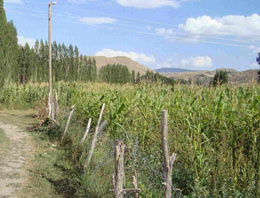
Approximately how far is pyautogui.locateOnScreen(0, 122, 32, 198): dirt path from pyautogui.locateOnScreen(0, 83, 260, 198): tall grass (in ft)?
4.12

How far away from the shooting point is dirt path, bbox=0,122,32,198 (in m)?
6.63

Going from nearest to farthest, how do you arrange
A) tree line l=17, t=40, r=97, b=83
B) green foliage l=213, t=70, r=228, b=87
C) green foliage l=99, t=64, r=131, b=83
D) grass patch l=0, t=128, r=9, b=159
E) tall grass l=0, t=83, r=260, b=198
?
tall grass l=0, t=83, r=260, b=198 < green foliage l=213, t=70, r=228, b=87 < grass patch l=0, t=128, r=9, b=159 < tree line l=17, t=40, r=97, b=83 < green foliage l=99, t=64, r=131, b=83

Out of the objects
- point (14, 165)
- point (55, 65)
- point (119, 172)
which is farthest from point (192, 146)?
point (55, 65)

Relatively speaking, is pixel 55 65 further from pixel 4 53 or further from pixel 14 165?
pixel 14 165

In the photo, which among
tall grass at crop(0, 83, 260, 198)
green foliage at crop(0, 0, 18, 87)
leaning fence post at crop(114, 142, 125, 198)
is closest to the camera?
leaning fence post at crop(114, 142, 125, 198)

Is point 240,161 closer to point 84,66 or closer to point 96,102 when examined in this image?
point 96,102

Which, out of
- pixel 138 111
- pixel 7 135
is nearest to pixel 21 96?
pixel 7 135

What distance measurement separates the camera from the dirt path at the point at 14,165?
6.63m

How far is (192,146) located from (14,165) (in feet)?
17.7

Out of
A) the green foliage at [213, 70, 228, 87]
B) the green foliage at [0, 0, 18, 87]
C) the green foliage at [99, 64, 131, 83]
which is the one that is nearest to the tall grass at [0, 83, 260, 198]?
the green foliage at [213, 70, 228, 87]

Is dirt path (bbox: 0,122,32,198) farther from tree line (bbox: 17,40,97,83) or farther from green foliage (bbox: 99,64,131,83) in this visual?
green foliage (bbox: 99,64,131,83)

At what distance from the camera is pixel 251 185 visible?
14.1 ft

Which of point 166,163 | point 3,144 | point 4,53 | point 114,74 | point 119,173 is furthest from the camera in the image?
point 114,74

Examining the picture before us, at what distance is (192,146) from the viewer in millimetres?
5359
